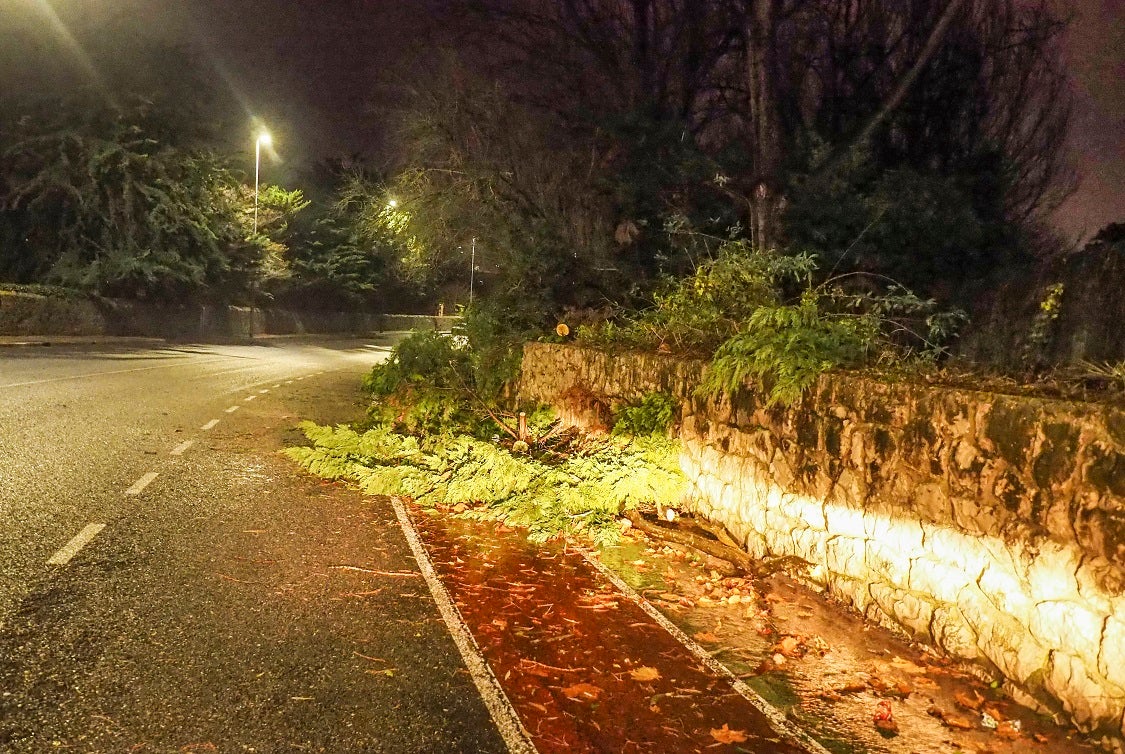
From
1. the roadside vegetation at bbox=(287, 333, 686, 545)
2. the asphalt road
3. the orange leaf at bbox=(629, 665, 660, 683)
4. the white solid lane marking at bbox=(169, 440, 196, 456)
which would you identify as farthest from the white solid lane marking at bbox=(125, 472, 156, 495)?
the orange leaf at bbox=(629, 665, 660, 683)

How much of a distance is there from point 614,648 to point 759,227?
34.4ft

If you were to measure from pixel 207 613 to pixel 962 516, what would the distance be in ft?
14.4

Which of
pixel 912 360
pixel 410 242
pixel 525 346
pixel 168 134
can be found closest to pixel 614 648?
pixel 912 360

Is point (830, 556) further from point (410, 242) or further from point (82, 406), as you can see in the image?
point (410, 242)

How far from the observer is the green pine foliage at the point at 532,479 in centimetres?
782

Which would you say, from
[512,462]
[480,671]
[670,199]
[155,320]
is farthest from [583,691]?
[155,320]

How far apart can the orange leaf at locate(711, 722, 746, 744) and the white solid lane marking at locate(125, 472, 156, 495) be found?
6236 millimetres

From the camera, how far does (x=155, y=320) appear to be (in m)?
42.3

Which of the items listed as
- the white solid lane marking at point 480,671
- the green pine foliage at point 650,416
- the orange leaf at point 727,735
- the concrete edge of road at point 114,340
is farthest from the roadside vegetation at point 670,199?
the concrete edge of road at point 114,340

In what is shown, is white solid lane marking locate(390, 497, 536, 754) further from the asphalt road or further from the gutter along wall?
the gutter along wall

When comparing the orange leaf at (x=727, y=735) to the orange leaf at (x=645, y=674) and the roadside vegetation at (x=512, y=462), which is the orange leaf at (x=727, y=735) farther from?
the roadside vegetation at (x=512, y=462)

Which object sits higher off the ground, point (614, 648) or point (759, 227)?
point (759, 227)

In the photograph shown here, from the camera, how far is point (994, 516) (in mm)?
4617

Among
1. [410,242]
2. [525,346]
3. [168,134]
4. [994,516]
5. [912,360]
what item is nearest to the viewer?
[994,516]
